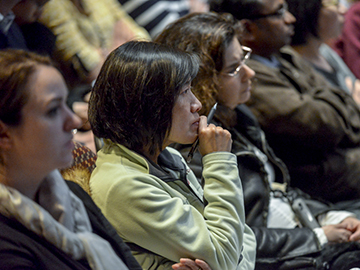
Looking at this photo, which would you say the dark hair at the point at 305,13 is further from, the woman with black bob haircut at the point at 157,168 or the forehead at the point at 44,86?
the forehead at the point at 44,86

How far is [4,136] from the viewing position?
856 millimetres

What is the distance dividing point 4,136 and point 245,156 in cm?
99

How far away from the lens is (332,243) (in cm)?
167

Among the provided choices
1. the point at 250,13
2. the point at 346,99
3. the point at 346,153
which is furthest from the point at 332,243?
the point at 250,13

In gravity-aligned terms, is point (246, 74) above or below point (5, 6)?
below

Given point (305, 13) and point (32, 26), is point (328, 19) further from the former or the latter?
point (32, 26)

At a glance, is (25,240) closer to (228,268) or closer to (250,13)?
(228,268)

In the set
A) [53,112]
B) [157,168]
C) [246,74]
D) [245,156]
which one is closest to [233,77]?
[246,74]

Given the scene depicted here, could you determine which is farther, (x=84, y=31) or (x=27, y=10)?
(x=84, y=31)

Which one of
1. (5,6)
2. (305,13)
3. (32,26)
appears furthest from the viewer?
(305,13)

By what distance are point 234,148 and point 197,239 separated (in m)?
0.64

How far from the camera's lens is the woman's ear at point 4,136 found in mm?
851

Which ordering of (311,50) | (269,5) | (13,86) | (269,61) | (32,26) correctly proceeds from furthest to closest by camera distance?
(311,50) → (269,61) → (269,5) → (32,26) → (13,86)

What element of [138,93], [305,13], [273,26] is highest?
[138,93]
